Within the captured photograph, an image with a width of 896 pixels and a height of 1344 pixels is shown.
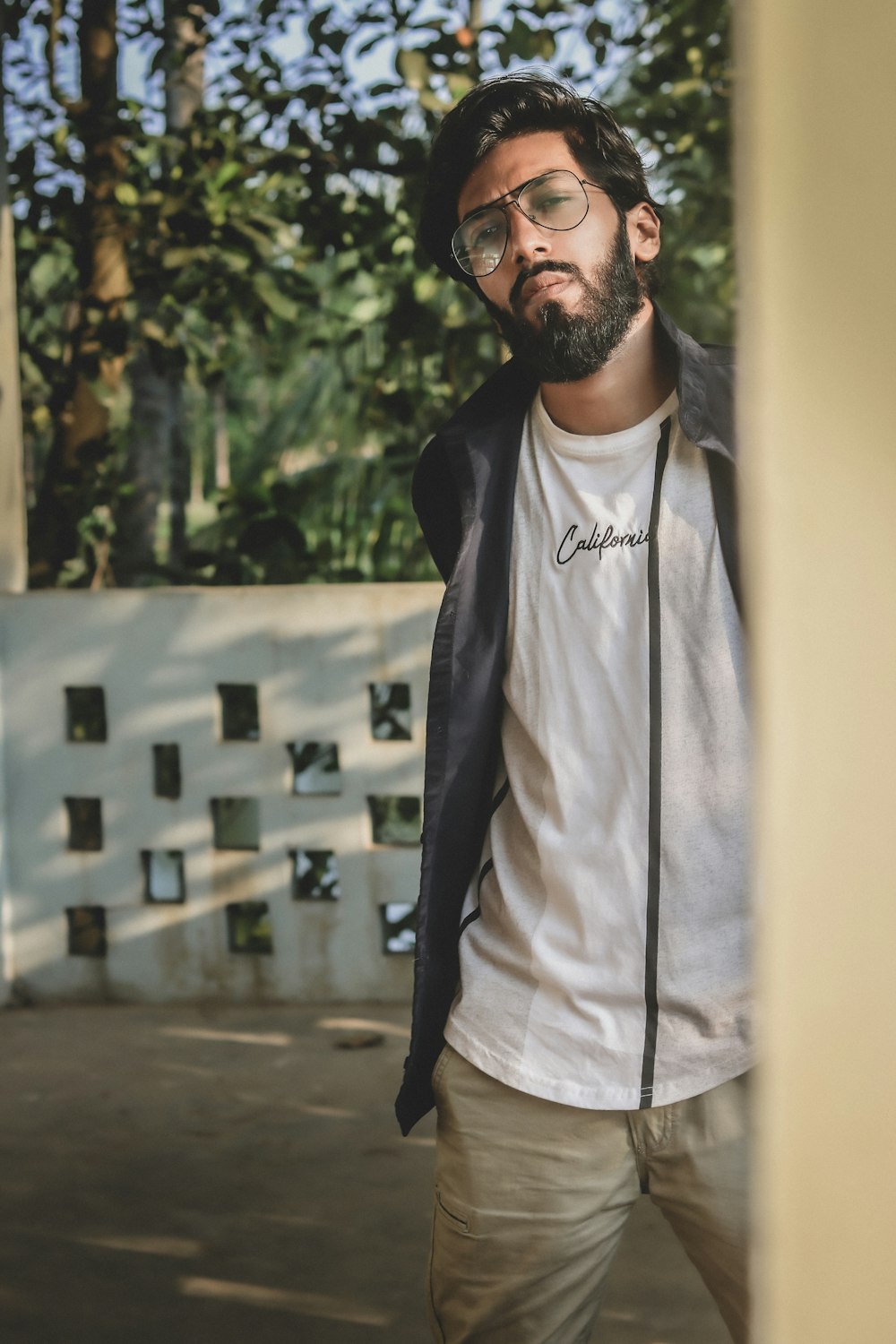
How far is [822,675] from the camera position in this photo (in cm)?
62

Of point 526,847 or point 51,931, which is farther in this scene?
point 51,931

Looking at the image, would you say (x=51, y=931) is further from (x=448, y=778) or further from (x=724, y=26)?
(x=724, y=26)

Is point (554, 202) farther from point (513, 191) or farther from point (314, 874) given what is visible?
point (314, 874)

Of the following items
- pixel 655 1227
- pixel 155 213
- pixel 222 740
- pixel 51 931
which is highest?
pixel 155 213

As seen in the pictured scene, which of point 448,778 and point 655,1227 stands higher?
point 448,778

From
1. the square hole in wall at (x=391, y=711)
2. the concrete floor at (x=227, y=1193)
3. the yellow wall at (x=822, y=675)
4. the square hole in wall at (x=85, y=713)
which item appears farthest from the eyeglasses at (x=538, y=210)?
the square hole in wall at (x=85, y=713)

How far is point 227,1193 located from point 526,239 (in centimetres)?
205

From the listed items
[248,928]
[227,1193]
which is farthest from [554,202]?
[248,928]

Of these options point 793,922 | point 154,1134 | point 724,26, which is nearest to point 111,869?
point 154,1134

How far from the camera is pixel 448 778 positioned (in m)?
1.56

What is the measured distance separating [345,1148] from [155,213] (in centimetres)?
270

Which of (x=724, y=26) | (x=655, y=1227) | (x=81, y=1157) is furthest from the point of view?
(x=724, y=26)

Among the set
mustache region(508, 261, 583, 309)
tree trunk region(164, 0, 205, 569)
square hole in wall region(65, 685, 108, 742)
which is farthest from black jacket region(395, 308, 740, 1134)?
tree trunk region(164, 0, 205, 569)

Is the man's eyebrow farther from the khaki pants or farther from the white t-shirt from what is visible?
the khaki pants
